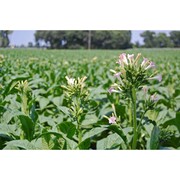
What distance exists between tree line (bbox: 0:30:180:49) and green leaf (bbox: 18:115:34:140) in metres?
0.32

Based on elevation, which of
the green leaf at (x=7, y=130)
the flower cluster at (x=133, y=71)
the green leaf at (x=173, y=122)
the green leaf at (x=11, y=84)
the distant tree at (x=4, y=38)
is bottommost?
the green leaf at (x=7, y=130)

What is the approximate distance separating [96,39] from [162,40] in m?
0.22

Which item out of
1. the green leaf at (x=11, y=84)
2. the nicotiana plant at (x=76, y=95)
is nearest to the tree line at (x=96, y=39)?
the green leaf at (x=11, y=84)

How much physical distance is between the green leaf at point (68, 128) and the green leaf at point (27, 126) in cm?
8

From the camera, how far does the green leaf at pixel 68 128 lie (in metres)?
0.88

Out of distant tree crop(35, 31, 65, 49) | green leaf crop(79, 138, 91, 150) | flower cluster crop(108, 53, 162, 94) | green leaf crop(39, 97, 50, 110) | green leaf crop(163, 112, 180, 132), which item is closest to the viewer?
flower cluster crop(108, 53, 162, 94)

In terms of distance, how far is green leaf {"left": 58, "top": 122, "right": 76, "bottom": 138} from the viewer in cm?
88

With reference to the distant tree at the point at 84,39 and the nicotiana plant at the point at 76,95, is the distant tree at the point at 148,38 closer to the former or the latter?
the distant tree at the point at 84,39

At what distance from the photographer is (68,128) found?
35.2 inches

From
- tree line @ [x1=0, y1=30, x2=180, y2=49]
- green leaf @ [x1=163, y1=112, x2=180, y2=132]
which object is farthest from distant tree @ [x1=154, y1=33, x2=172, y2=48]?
green leaf @ [x1=163, y1=112, x2=180, y2=132]

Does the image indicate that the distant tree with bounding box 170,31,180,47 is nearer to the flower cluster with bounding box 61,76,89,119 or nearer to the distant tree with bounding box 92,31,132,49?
the distant tree with bounding box 92,31,132,49

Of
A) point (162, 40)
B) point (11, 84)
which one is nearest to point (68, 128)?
point (11, 84)

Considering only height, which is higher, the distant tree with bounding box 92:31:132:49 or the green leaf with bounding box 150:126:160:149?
the distant tree with bounding box 92:31:132:49
